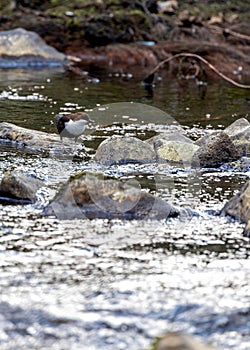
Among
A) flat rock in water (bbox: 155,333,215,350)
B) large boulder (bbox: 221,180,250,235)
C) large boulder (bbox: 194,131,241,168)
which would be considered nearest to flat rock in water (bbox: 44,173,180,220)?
large boulder (bbox: 221,180,250,235)

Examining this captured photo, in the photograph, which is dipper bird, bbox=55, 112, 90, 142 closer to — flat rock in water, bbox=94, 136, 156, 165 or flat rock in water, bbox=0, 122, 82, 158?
flat rock in water, bbox=0, 122, 82, 158

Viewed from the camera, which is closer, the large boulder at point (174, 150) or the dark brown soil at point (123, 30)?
the large boulder at point (174, 150)

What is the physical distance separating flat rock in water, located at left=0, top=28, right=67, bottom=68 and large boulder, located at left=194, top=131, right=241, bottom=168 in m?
10.4

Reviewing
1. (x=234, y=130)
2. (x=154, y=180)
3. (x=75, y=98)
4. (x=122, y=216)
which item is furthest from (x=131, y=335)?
(x=75, y=98)

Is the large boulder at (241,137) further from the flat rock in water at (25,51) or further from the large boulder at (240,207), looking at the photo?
the flat rock in water at (25,51)

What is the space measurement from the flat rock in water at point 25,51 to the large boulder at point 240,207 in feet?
40.4

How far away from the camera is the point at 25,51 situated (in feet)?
60.1

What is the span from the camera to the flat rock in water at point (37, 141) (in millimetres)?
9000

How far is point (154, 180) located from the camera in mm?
7777

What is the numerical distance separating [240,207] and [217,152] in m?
2.12

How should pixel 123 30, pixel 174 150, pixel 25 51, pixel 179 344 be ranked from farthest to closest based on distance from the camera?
1. pixel 123 30
2. pixel 25 51
3. pixel 174 150
4. pixel 179 344

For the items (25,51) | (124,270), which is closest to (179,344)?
(124,270)

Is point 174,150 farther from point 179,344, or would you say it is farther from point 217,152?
point 179,344

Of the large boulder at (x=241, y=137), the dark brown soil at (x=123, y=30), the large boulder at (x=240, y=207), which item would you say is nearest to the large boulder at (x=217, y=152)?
the large boulder at (x=241, y=137)
